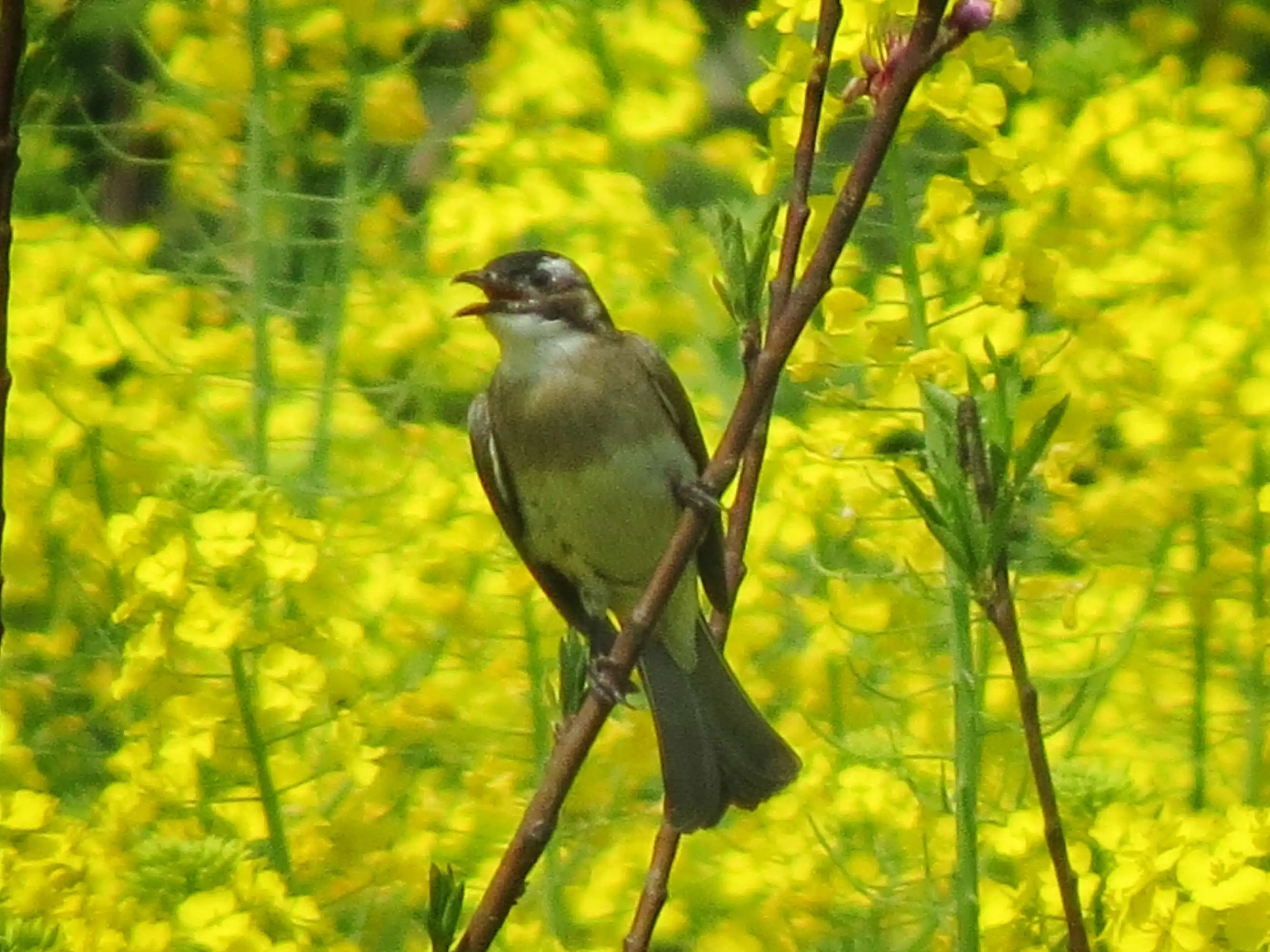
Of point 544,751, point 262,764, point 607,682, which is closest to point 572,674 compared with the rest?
point 607,682

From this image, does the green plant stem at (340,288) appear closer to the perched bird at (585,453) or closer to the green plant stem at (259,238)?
the green plant stem at (259,238)

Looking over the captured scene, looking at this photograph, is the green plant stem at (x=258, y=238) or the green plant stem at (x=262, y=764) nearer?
the green plant stem at (x=262, y=764)

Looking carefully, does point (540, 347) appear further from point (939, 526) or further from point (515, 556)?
point (939, 526)

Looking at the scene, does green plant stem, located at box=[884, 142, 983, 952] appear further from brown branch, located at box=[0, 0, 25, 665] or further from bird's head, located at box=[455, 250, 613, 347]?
brown branch, located at box=[0, 0, 25, 665]

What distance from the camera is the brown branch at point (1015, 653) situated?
46.6 inches

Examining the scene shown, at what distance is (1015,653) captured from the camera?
1168 millimetres

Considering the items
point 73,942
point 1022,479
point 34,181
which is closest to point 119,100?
point 34,181

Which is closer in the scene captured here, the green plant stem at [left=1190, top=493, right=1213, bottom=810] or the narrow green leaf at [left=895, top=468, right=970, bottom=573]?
the narrow green leaf at [left=895, top=468, right=970, bottom=573]

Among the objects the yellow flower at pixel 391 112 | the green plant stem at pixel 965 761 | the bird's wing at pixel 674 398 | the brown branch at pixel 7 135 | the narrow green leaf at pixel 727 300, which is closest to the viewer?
the brown branch at pixel 7 135

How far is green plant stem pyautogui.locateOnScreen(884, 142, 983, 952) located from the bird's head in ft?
1.40

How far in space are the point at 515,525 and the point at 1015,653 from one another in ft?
4.41

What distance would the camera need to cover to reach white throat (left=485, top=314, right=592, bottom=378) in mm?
2486

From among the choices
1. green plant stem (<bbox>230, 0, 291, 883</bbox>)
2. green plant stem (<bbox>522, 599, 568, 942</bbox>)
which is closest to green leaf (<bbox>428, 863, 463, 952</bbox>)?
green plant stem (<bbox>522, 599, 568, 942</bbox>)

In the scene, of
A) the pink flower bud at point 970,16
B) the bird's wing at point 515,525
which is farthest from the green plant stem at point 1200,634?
the pink flower bud at point 970,16
